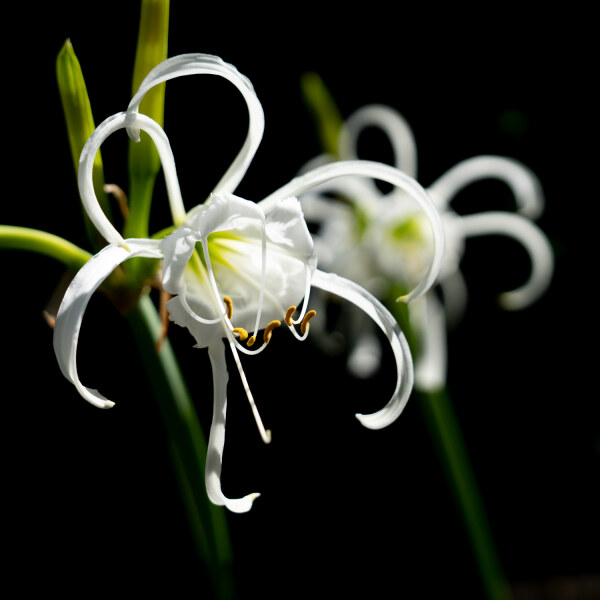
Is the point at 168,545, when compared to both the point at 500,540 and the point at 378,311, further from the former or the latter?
the point at 378,311

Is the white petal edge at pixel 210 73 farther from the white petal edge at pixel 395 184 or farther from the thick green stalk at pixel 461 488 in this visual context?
the thick green stalk at pixel 461 488

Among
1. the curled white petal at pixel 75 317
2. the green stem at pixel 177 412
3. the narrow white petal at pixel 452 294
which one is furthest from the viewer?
the narrow white petal at pixel 452 294

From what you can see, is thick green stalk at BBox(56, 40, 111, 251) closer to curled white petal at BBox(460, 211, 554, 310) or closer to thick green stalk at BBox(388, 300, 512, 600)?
thick green stalk at BBox(388, 300, 512, 600)

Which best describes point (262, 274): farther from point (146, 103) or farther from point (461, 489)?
point (461, 489)

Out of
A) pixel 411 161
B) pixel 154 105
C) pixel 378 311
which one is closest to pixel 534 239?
pixel 411 161

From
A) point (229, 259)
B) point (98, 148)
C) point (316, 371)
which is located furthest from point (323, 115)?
point (316, 371)

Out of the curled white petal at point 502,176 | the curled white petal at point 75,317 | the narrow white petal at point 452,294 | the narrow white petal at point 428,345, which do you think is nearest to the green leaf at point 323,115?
the curled white petal at point 502,176
